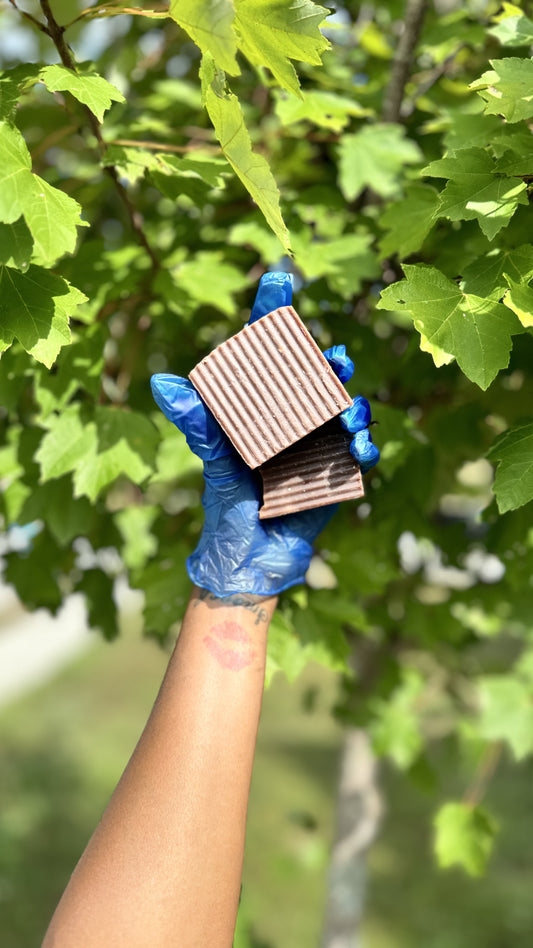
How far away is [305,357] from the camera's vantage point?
1.41m

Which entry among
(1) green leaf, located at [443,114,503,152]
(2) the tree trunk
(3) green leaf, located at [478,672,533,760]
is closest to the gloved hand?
(1) green leaf, located at [443,114,503,152]

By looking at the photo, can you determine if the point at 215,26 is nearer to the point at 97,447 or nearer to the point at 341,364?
the point at 341,364

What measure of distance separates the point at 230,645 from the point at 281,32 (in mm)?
1059

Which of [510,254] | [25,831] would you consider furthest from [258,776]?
[510,254]

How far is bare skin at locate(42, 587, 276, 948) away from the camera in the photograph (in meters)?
1.28

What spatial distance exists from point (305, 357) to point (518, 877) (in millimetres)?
4005

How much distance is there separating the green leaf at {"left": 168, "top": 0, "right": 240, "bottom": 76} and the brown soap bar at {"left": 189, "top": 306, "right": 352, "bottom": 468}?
1.45 ft

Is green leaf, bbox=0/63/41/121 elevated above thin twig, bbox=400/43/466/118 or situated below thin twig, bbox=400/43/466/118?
above

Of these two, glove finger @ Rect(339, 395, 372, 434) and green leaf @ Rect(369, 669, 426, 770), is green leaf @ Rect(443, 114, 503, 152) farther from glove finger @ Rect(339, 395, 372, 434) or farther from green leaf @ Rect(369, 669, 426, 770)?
green leaf @ Rect(369, 669, 426, 770)

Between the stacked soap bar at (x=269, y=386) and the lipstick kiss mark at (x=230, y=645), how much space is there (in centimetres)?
35

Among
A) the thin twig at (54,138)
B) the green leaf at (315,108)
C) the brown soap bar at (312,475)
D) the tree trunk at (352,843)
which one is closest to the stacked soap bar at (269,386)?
the brown soap bar at (312,475)

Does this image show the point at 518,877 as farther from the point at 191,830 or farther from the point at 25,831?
the point at 191,830

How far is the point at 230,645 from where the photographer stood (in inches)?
59.0

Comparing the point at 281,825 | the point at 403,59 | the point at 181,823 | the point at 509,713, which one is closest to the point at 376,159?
the point at 403,59
